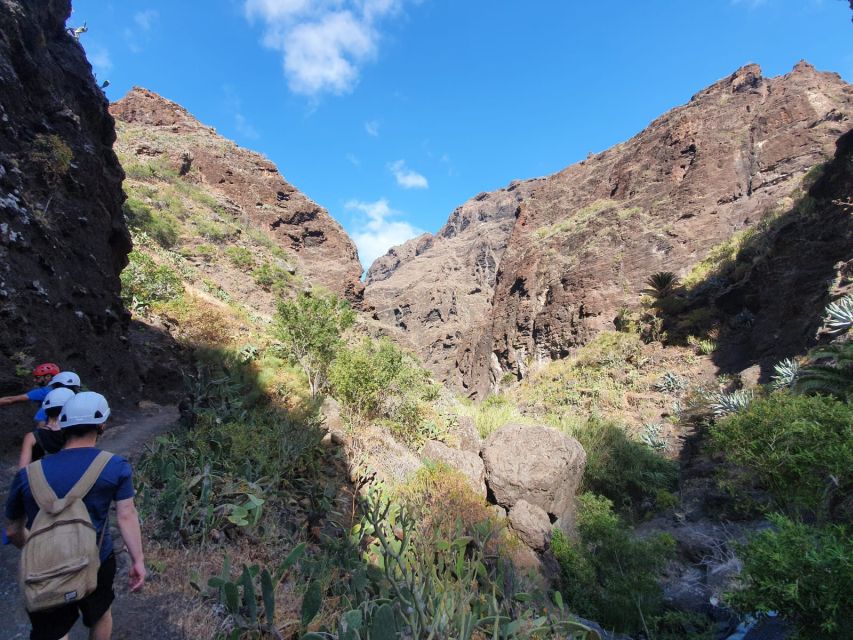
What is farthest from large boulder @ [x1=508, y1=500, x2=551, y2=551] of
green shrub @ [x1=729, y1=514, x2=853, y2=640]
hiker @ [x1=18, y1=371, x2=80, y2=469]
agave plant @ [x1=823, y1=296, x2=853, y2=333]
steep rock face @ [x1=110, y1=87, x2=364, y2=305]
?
steep rock face @ [x1=110, y1=87, x2=364, y2=305]

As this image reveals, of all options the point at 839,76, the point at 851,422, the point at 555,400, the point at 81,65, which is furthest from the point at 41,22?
the point at 839,76

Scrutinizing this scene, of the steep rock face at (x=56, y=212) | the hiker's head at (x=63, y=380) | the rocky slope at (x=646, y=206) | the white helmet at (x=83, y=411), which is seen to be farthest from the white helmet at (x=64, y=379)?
the rocky slope at (x=646, y=206)

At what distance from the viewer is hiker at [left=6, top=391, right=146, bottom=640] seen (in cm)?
184

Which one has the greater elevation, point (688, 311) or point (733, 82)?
point (733, 82)

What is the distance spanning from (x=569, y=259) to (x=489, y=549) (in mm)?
27317

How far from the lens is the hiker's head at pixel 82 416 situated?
2166 mm

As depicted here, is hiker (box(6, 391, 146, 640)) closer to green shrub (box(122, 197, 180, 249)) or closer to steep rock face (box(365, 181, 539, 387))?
green shrub (box(122, 197, 180, 249))

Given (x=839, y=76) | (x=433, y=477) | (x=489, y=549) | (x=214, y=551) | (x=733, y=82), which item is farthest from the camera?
(x=733, y=82)

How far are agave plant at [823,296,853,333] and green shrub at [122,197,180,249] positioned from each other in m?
27.2

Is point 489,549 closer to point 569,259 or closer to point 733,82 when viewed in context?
point 569,259

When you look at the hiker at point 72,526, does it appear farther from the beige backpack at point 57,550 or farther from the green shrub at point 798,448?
the green shrub at point 798,448

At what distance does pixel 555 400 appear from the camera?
2206 cm

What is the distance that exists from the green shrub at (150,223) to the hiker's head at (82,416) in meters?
23.0

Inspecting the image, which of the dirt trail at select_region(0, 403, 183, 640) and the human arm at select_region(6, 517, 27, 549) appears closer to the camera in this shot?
the human arm at select_region(6, 517, 27, 549)
